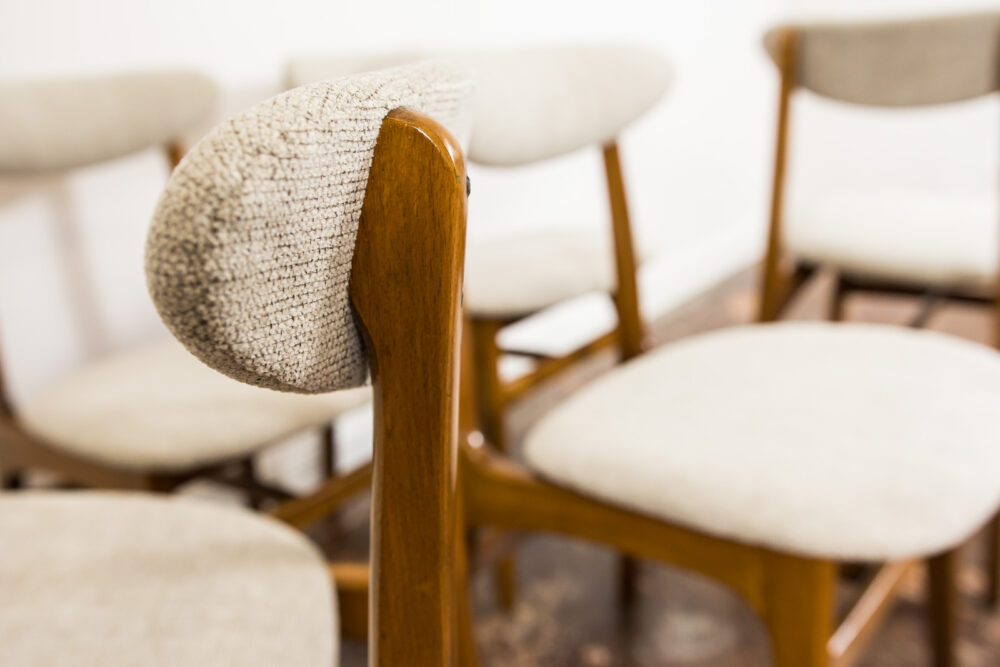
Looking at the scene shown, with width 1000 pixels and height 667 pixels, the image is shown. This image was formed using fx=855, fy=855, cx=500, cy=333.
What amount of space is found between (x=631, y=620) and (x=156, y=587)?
A: 0.97 metres

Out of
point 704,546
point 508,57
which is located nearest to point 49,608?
point 704,546

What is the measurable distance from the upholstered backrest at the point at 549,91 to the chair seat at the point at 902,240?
2.17ft

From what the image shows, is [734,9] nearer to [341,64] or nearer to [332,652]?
[341,64]

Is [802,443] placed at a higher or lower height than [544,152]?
lower

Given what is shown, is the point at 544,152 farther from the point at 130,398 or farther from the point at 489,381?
the point at 130,398

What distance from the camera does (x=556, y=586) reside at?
1.46 m

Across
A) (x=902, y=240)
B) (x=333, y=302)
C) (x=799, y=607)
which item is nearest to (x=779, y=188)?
(x=902, y=240)

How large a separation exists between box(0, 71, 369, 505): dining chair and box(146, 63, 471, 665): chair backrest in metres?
0.57

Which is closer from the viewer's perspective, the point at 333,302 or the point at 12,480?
the point at 333,302

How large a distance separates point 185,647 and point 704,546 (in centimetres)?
43

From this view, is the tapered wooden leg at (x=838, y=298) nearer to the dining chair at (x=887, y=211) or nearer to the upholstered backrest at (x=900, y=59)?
the dining chair at (x=887, y=211)

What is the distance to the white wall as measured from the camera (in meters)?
1.23

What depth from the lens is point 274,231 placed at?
0.80 feet

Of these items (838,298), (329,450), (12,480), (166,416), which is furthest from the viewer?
(838,298)
